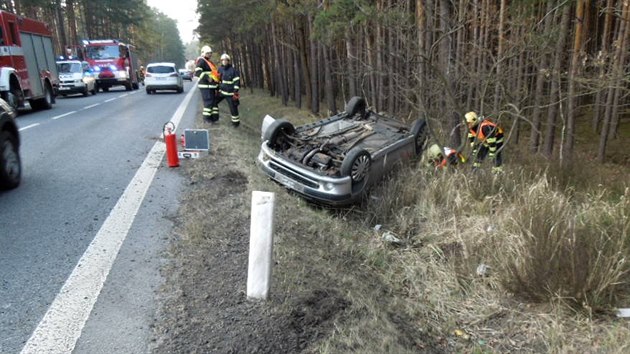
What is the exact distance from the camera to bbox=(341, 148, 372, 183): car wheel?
19.8 ft

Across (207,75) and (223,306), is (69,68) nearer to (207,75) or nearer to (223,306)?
(207,75)

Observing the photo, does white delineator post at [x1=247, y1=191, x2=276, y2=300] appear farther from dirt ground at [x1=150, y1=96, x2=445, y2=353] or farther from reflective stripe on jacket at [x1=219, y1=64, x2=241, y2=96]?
reflective stripe on jacket at [x1=219, y1=64, x2=241, y2=96]

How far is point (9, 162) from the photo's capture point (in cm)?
562

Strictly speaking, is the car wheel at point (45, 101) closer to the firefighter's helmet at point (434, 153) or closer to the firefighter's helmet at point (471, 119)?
the firefighter's helmet at point (434, 153)

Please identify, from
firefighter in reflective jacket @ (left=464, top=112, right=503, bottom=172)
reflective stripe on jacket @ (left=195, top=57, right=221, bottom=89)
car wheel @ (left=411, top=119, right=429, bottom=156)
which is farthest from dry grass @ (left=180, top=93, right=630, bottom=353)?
reflective stripe on jacket @ (left=195, top=57, right=221, bottom=89)

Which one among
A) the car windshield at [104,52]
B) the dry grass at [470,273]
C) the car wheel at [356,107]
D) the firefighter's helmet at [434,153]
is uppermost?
the car windshield at [104,52]

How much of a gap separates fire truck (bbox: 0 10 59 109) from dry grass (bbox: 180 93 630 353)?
1116 cm

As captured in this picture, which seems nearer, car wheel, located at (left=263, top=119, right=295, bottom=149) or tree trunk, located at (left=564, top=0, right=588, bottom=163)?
car wheel, located at (left=263, top=119, right=295, bottom=149)

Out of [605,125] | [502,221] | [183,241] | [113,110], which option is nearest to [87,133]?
[113,110]

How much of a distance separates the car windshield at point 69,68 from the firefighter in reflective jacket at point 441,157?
22590 millimetres

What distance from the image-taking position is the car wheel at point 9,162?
5.48 meters

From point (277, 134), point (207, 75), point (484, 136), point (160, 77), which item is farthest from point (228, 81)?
point (160, 77)

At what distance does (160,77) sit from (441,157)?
2179 centimetres

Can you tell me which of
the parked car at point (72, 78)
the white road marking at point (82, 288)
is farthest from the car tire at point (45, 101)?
the white road marking at point (82, 288)
